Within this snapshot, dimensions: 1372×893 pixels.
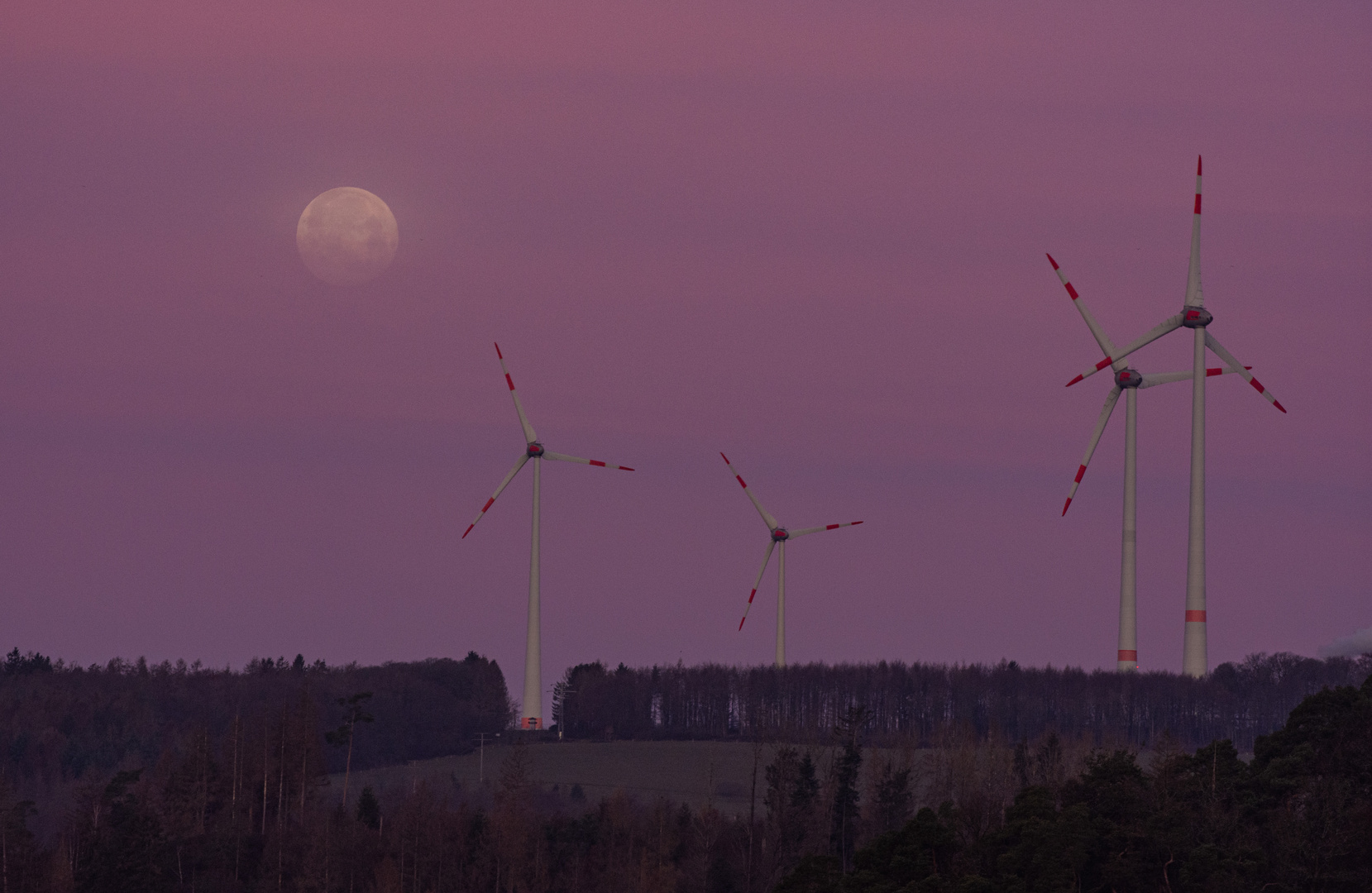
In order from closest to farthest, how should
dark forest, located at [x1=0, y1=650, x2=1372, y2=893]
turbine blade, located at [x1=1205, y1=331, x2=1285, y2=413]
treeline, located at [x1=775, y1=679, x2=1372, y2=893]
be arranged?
treeline, located at [x1=775, y1=679, x2=1372, y2=893], dark forest, located at [x1=0, y1=650, x2=1372, y2=893], turbine blade, located at [x1=1205, y1=331, x2=1285, y2=413]

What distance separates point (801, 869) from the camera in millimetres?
92875

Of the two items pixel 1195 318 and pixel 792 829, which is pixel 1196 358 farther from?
pixel 792 829

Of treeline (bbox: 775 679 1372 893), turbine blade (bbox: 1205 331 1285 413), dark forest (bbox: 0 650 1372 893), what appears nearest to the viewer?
treeline (bbox: 775 679 1372 893)

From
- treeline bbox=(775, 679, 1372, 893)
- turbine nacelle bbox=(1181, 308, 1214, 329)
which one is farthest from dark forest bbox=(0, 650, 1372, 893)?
turbine nacelle bbox=(1181, 308, 1214, 329)

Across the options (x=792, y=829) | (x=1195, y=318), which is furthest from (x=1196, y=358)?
(x=792, y=829)

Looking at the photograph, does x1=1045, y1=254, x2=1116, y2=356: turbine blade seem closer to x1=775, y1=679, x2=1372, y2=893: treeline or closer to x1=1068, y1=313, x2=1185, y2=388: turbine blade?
x1=1068, y1=313, x2=1185, y2=388: turbine blade

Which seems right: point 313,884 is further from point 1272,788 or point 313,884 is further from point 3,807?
point 1272,788

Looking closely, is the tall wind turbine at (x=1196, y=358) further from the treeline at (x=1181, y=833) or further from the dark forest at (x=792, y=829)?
the treeline at (x=1181, y=833)

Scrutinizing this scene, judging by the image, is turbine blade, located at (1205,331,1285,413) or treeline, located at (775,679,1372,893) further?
turbine blade, located at (1205,331,1285,413)

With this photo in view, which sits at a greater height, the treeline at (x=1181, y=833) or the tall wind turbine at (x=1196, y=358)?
the tall wind turbine at (x=1196, y=358)

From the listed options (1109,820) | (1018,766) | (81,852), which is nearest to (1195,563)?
(1018,766)

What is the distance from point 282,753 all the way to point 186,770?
11.7 meters

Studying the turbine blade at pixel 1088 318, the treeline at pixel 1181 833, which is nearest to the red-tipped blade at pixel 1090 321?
the turbine blade at pixel 1088 318

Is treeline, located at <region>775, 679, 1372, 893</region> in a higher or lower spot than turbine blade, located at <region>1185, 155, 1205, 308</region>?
lower
